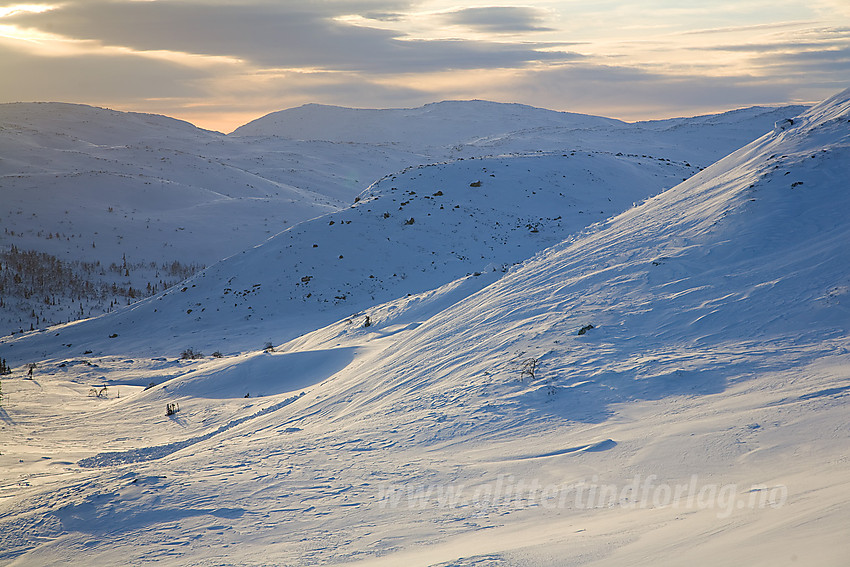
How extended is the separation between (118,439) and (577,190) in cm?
2304

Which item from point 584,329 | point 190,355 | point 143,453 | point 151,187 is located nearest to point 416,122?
point 151,187

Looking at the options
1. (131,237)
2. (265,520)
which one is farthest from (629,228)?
(131,237)

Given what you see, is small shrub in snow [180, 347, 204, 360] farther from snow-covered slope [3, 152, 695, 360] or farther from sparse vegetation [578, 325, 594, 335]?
sparse vegetation [578, 325, 594, 335]

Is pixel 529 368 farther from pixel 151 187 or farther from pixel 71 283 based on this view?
pixel 151 187

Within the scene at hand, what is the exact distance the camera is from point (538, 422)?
6371 mm

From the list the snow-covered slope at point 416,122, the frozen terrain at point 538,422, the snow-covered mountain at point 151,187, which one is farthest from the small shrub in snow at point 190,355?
the snow-covered slope at point 416,122

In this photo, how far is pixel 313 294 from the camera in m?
21.9

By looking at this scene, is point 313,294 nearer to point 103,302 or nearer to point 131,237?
point 103,302

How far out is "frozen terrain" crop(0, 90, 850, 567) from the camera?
4.41 m

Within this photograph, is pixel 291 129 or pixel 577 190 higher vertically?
pixel 291 129

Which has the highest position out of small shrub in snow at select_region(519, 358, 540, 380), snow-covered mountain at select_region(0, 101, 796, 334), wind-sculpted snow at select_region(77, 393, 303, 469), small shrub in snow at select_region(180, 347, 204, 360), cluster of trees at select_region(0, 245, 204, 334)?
snow-covered mountain at select_region(0, 101, 796, 334)

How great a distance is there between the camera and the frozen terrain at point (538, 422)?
4.41 m

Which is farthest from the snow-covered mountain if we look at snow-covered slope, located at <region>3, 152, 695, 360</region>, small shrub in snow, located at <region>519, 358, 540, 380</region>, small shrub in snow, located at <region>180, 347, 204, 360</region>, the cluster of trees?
small shrub in snow, located at <region>519, 358, 540, 380</region>

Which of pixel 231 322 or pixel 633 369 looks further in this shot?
pixel 231 322
